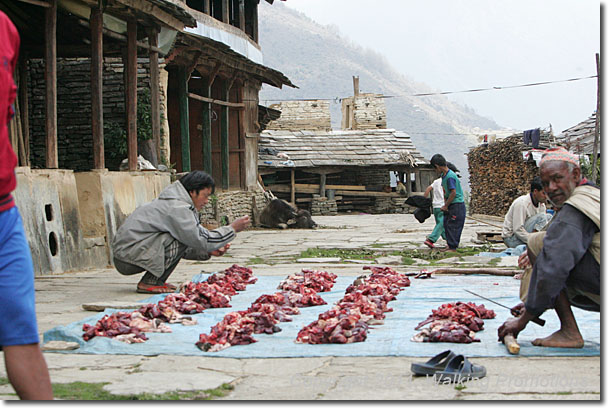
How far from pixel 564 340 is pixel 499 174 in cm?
2364

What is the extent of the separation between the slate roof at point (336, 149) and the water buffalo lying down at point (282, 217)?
1036 cm

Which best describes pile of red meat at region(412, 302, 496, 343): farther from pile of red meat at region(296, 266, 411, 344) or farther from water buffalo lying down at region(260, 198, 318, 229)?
water buffalo lying down at region(260, 198, 318, 229)

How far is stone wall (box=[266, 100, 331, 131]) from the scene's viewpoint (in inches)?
1545

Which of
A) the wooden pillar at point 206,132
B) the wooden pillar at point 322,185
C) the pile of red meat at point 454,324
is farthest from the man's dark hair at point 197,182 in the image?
the wooden pillar at point 322,185

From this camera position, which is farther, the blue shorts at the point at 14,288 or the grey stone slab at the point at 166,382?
the grey stone slab at the point at 166,382

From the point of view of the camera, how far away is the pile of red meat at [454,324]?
4957 mm

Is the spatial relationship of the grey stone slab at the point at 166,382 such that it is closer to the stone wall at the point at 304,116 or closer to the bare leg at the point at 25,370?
the bare leg at the point at 25,370

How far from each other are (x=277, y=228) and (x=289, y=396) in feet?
57.4

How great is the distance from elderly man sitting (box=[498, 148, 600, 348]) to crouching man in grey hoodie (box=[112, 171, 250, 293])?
341cm

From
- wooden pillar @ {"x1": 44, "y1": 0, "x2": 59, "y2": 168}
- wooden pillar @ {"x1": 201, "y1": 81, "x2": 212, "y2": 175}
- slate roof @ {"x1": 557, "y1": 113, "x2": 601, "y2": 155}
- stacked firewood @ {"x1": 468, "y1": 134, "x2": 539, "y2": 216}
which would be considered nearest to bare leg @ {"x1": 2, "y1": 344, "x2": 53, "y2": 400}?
wooden pillar @ {"x1": 44, "y1": 0, "x2": 59, "y2": 168}

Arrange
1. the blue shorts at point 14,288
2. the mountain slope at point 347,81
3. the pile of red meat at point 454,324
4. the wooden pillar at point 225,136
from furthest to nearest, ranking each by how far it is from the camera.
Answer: the mountain slope at point 347,81 → the wooden pillar at point 225,136 → the pile of red meat at point 454,324 → the blue shorts at point 14,288

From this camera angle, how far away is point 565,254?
4.41m

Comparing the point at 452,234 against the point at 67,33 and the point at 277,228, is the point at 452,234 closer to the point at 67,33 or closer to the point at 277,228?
the point at 67,33

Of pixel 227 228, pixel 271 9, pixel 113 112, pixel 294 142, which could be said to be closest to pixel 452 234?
pixel 227 228
